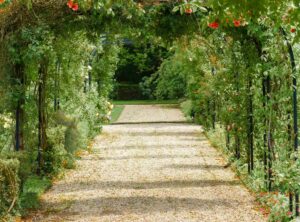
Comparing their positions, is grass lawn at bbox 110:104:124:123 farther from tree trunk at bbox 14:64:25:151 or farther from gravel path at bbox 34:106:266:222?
tree trunk at bbox 14:64:25:151

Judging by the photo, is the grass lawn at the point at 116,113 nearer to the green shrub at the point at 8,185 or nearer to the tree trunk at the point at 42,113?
the tree trunk at the point at 42,113

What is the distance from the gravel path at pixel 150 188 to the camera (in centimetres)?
770

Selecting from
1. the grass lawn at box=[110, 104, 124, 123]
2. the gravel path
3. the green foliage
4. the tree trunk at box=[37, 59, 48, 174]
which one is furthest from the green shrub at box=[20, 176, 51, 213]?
the grass lawn at box=[110, 104, 124, 123]

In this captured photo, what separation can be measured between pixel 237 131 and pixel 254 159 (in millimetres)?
661

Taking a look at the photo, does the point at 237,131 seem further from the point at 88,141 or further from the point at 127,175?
the point at 88,141

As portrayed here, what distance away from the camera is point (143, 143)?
1539cm

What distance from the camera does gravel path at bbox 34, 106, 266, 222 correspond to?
7.70m

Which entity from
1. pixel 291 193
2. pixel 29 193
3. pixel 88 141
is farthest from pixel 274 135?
pixel 88 141

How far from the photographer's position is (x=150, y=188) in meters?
9.45

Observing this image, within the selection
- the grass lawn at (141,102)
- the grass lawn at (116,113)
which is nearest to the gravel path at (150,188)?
the grass lawn at (116,113)

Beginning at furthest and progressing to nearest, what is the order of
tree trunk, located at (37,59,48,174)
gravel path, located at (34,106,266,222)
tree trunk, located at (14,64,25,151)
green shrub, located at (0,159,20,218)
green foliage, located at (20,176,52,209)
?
tree trunk, located at (37,59,48,174)
tree trunk, located at (14,64,25,151)
green foliage, located at (20,176,52,209)
gravel path, located at (34,106,266,222)
green shrub, located at (0,159,20,218)

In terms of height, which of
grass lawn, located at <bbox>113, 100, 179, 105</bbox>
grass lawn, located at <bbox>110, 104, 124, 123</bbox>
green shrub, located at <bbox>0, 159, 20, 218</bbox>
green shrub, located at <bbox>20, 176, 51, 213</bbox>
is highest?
green shrub, located at <bbox>0, 159, 20, 218</bbox>

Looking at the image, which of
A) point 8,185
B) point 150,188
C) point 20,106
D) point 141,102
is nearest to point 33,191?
point 20,106

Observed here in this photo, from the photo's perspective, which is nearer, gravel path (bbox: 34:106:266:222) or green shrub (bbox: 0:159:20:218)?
green shrub (bbox: 0:159:20:218)
